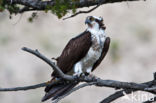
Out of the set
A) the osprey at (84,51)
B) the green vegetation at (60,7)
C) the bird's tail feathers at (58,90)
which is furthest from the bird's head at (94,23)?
the green vegetation at (60,7)

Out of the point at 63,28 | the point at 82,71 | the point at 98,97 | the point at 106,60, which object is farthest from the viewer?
the point at 63,28

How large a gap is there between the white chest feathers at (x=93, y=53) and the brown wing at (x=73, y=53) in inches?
2.1

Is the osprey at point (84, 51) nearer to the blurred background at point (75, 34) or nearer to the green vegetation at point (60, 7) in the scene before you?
the green vegetation at point (60, 7)

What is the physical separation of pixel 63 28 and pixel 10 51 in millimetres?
1550

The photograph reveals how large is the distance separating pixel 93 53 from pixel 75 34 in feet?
31.0

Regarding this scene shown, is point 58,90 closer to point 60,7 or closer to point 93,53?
point 93,53

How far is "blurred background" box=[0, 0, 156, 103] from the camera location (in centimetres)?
1433

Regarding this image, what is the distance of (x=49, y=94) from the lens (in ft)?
20.4

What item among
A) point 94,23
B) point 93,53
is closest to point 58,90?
point 93,53

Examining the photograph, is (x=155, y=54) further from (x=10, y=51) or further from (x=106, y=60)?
(x=10, y=51)

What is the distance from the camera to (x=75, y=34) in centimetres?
1602

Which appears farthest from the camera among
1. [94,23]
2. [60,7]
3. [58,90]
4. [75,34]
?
[75,34]

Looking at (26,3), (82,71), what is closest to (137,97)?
(82,71)

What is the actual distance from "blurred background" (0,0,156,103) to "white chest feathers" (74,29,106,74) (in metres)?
7.00
